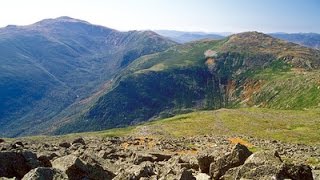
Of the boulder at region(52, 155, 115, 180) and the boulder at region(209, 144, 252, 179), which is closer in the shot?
the boulder at region(52, 155, 115, 180)

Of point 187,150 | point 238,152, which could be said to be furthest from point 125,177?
point 187,150

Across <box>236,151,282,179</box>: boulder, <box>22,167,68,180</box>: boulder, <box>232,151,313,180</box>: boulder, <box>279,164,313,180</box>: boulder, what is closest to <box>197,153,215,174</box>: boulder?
<box>236,151,282,179</box>: boulder

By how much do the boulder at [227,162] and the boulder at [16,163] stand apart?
41.7ft

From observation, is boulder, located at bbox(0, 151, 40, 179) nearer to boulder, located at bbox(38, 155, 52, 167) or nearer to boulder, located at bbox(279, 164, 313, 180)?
boulder, located at bbox(38, 155, 52, 167)

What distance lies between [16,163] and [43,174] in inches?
294

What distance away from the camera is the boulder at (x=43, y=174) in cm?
2202

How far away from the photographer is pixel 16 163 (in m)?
28.8

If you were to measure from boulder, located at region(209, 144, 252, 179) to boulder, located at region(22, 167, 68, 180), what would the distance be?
1201 centimetres

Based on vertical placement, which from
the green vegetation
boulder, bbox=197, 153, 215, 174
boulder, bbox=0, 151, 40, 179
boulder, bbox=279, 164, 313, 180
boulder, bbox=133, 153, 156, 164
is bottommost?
the green vegetation

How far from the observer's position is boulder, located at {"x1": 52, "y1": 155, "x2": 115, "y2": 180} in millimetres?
27609

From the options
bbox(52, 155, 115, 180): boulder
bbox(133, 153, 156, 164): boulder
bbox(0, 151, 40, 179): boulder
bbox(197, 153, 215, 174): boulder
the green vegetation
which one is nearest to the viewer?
bbox(52, 155, 115, 180): boulder

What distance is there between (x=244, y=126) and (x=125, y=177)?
397 feet

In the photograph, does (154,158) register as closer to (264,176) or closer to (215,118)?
(264,176)

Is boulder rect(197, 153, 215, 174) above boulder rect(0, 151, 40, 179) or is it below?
below
